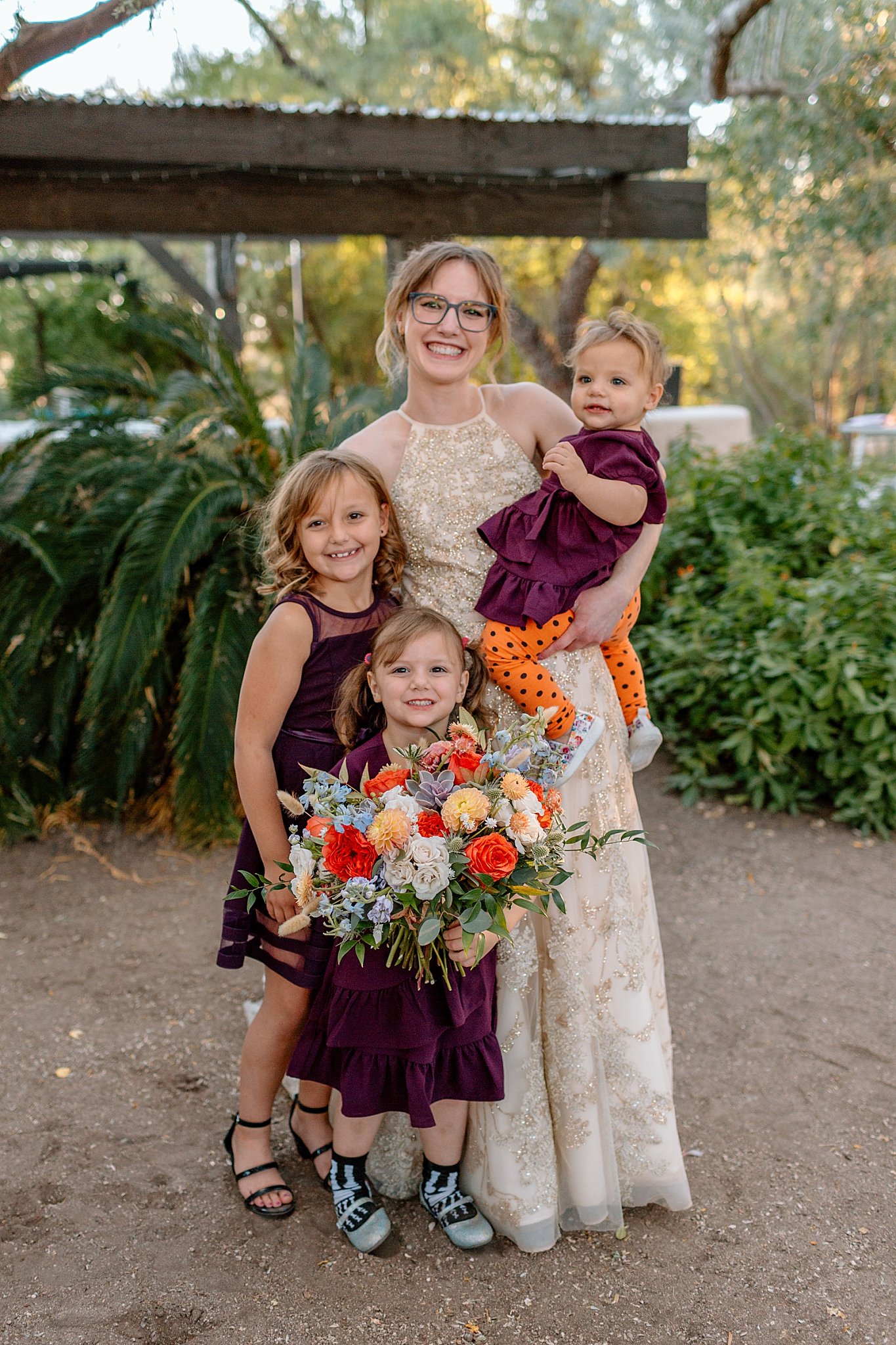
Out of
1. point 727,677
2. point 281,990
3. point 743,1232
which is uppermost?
point 727,677

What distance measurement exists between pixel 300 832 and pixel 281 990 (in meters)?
0.41

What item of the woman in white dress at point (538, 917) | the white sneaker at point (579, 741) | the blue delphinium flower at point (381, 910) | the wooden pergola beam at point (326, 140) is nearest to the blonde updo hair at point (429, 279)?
the woman in white dress at point (538, 917)

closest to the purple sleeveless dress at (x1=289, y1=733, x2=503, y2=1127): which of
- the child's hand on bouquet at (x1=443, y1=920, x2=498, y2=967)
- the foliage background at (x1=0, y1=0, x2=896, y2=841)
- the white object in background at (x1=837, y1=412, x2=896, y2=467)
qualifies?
the child's hand on bouquet at (x1=443, y1=920, x2=498, y2=967)

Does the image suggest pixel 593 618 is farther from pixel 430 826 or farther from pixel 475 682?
pixel 430 826

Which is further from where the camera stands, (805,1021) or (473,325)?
(805,1021)

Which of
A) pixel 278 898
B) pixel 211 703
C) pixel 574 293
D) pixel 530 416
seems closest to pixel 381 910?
pixel 278 898

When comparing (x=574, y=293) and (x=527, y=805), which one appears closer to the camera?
(x=527, y=805)

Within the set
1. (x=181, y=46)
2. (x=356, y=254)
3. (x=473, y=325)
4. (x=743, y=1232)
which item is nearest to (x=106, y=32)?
(x=181, y=46)

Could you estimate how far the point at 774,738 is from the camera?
508 cm

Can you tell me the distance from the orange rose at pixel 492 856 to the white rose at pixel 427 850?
55 millimetres

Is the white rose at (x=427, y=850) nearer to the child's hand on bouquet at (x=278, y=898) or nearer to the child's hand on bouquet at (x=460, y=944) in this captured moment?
the child's hand on bouquet at (x=460, y=944)

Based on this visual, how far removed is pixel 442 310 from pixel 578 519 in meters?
0.57

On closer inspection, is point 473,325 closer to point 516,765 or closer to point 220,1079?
point 516,765

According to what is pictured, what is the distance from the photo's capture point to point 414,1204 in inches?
104
